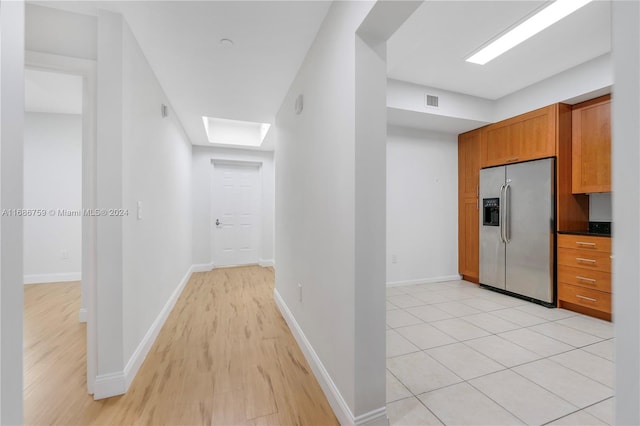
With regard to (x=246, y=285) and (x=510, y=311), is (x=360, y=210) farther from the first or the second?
(x=246, y=285)

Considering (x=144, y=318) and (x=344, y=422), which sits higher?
(x=144, y=318)

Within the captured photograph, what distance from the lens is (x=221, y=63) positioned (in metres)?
2.29

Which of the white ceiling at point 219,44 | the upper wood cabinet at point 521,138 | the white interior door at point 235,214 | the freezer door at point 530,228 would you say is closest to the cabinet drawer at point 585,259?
the freezer door at point 530,228

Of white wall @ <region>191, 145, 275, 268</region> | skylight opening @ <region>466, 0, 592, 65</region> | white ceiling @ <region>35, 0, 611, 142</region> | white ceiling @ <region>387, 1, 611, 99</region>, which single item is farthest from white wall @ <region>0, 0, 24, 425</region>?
white wall @ <region>191, 145, 275, 268</region>

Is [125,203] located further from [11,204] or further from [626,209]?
[626,209]

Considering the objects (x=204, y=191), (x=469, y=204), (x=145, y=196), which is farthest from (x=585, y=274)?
(x=204, y=191)

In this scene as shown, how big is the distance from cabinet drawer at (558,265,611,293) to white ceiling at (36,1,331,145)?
3.62 m

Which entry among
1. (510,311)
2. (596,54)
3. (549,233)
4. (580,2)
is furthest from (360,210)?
(596,54)

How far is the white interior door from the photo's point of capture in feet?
17.5

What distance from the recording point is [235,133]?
5004 millimetres

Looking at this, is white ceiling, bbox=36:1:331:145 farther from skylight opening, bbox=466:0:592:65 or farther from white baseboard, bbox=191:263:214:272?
white baseboard, bbox=191:263:214:272

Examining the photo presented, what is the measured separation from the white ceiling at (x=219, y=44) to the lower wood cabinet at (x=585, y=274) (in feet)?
11.4

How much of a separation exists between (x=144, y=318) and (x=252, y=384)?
3.61 feet

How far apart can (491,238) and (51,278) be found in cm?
673
